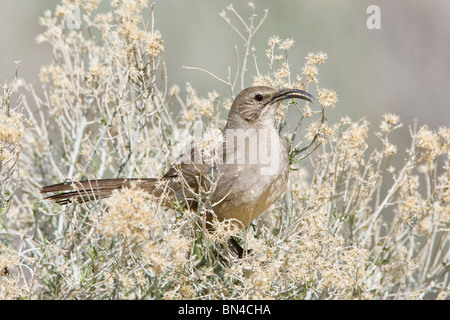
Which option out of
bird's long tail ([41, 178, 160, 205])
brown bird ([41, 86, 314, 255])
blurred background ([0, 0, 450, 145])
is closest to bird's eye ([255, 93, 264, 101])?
brown bird ([41, 86, 314, 255])

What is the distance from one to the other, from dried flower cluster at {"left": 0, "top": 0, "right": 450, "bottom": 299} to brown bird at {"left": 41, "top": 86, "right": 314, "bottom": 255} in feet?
0.28

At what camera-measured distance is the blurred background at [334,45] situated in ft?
19.9

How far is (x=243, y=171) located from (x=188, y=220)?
31.6 inches

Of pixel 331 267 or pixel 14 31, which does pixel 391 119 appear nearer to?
pixel 331 267

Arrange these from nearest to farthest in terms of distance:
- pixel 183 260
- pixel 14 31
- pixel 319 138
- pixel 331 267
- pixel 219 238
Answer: pixel 183 260
pixel 219 238
pixel 331 267
pixel 319 138
pixel 14 31

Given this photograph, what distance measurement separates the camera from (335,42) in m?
6.92

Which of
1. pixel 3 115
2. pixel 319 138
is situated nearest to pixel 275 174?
pixel 319 138

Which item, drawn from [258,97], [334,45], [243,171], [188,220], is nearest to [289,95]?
[258,97]

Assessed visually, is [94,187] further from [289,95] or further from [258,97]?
[289,95]

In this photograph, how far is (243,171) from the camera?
329 centimetres

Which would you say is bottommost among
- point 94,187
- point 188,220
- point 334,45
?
point 188,220

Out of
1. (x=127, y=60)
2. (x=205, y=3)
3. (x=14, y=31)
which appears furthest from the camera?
(x=205, y=3)

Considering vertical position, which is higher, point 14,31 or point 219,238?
point 14,31

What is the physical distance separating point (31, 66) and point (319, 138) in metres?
4.63
